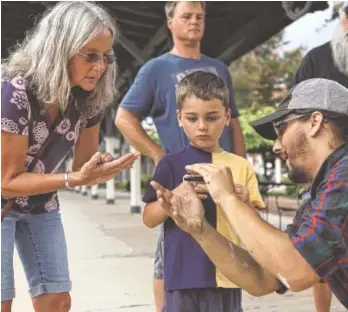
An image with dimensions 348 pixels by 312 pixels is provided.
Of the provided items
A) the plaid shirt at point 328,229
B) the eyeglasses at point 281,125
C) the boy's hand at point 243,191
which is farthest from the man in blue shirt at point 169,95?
the plaid shirt at point 328,229

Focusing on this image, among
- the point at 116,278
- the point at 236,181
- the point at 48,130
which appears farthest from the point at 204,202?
the point at 116,278

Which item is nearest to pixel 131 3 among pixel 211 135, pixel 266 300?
pixel 266 300

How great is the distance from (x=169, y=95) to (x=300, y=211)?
151 cm

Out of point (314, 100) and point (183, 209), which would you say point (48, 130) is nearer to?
point (183, 209)

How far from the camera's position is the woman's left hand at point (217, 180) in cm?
193

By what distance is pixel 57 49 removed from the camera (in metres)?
2.63

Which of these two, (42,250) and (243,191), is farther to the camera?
(42,250)

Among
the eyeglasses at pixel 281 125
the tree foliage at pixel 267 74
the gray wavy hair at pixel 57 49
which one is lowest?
the eyeglasses at pixel 281 125

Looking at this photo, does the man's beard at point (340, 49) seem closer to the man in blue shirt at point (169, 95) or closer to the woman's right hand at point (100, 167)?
the man in blue shirt at point (169, 95)

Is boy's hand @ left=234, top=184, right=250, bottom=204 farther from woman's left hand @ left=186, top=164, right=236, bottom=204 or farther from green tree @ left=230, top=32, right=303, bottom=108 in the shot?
green tree @ left=230, top=32, right=303, bottom=108

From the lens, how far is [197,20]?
361 cm

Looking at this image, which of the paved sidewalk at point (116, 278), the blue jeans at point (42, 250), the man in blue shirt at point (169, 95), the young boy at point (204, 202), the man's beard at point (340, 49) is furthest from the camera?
the paved sidewalk at point (116, 278)

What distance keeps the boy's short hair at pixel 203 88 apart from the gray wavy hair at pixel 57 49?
16.8 inches

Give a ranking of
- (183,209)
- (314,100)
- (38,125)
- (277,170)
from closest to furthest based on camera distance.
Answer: (314,100), (183,209), (38,125), (277,170)
